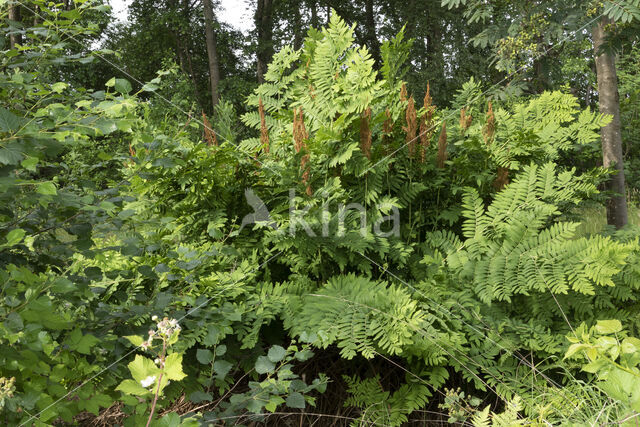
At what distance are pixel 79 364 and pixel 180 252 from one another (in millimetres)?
506

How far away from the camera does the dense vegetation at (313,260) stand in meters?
1.40

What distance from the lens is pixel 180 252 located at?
176 cm

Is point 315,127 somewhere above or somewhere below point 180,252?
above

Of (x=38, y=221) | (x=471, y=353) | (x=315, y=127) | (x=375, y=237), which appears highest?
(x=315, y=127)

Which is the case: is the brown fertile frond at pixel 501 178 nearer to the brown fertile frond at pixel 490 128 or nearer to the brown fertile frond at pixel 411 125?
the brown fertile frond at pixel 490 128

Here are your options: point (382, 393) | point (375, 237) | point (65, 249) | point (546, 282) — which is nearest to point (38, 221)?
point (65, 249)

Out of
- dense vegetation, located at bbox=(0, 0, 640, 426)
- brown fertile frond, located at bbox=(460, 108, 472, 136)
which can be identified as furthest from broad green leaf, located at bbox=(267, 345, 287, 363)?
brown fertile frond, located at bbox=(460, 108, 472, 136)

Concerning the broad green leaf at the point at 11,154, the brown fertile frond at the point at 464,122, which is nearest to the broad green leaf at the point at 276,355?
the broad green leaf at the point at 11,154

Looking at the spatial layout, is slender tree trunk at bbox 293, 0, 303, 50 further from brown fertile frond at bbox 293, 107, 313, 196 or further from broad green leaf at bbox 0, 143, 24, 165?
broad green leaf at bbox 0, 143, 24, 165

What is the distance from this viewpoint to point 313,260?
2.32 metres

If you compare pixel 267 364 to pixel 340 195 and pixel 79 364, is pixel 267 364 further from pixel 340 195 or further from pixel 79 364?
pixel 340 195

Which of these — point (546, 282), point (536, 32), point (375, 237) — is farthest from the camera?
point (536, 32)

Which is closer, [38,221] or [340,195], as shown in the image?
[38,221]

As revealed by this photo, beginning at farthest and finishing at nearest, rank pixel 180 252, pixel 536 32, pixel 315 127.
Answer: pixel 536 32 < pixel 315 127 < pixel 180 252
